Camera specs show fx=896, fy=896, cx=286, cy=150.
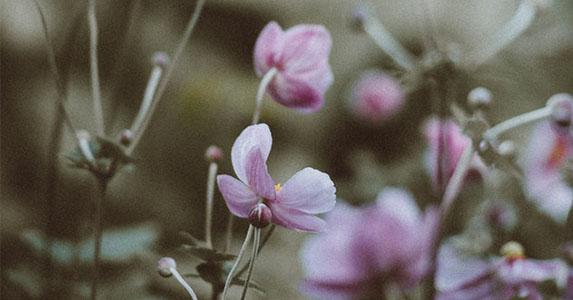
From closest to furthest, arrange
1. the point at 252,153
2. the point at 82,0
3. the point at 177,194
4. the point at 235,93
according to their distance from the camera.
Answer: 1. the point at 252,153
2. the point at 82,0
3. the point at 177,194
4. the point at 235,93

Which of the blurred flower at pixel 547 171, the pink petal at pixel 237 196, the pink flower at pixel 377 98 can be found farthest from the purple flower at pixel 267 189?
the pink flower at pixel 377 98

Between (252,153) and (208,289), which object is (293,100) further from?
(208,289)

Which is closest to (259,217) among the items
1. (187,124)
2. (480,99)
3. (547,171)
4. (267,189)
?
(267,189)

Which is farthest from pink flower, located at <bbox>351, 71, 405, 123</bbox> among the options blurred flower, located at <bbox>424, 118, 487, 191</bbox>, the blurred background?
blurred flower, located at <bbox>424, 118, 487, 191</bbox>

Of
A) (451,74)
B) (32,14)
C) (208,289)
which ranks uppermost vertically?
(32,14)

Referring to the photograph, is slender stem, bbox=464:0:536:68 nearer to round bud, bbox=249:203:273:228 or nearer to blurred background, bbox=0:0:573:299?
blurred background, bbox=0:0:573:299

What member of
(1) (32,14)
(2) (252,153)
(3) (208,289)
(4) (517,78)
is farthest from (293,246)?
(1) (32,14)
